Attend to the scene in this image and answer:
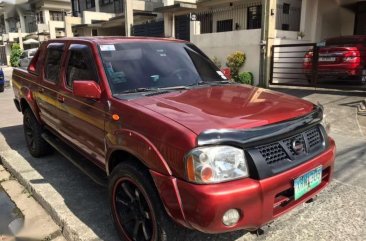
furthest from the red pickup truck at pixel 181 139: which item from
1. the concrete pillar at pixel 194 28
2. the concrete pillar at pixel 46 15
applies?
the concrete pillar at pixel 46 15

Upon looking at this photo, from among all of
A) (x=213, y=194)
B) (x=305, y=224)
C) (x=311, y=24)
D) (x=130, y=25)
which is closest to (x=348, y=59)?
(x=311, y=24)

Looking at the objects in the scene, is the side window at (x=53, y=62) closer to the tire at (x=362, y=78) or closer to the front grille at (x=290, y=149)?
the front grille at (x=290, y=149)

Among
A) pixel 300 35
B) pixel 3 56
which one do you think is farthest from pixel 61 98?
pixel 3 56

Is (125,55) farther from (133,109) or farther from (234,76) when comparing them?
(234,76)

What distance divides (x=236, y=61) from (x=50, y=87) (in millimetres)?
9107

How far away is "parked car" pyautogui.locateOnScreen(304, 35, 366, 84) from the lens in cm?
941

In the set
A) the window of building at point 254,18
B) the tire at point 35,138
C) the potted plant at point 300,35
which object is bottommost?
the tire at point 35,138

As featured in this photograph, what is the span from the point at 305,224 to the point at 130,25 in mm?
17320

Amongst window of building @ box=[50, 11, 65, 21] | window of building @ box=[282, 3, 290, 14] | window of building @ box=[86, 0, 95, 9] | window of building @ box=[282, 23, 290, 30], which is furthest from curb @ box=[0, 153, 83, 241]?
window of building @ box=[50, 11, 65, 21]

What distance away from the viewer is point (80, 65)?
369 cm

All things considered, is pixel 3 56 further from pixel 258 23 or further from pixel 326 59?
pixel 326 59

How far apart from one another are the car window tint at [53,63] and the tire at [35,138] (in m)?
0.92

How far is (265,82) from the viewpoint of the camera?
11828 millimetres

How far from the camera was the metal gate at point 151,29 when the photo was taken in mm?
18203
